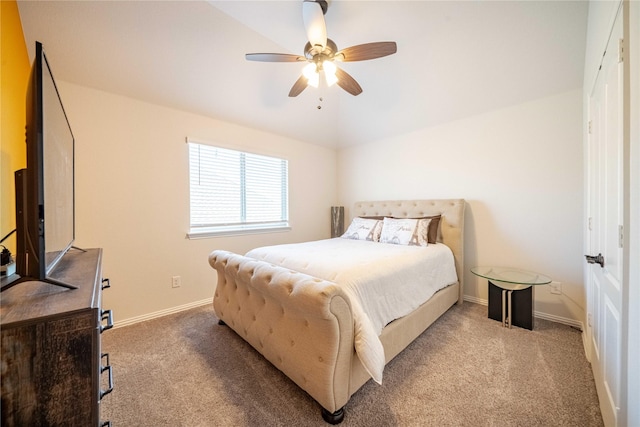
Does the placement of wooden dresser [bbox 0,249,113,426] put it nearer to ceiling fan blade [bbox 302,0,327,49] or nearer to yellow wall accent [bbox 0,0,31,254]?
yellow wall accent [bbox 0,0,31,254]

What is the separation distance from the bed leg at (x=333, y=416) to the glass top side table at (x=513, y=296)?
1.87 meters

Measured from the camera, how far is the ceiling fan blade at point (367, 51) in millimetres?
1751

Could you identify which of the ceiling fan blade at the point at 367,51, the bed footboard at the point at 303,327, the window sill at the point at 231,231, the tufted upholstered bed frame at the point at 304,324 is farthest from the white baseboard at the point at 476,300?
the ceiling fan blade at the point at 367,51

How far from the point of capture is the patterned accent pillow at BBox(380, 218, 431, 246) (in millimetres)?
2801

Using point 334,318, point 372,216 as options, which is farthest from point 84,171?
point 372,216

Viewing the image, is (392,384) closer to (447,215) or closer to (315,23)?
(447,215)

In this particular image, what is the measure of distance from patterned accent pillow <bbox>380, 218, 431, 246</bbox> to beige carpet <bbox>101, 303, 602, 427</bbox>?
0.96m

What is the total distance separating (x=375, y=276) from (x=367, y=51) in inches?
65.7

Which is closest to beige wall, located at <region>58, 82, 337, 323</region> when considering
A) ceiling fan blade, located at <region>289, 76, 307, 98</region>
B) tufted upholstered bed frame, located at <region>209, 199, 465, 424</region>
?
tufted upholstered bed frame, located at <region>209, 199, 465, 424</region>

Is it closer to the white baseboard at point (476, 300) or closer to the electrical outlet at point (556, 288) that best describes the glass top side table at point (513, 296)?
the electrical outlet at point (556, 288)

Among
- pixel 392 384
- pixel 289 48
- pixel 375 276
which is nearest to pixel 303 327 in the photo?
pixel 375 276

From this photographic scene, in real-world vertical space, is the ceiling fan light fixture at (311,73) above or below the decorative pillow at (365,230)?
above

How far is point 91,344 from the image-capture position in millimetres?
683

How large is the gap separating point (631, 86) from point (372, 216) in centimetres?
279
